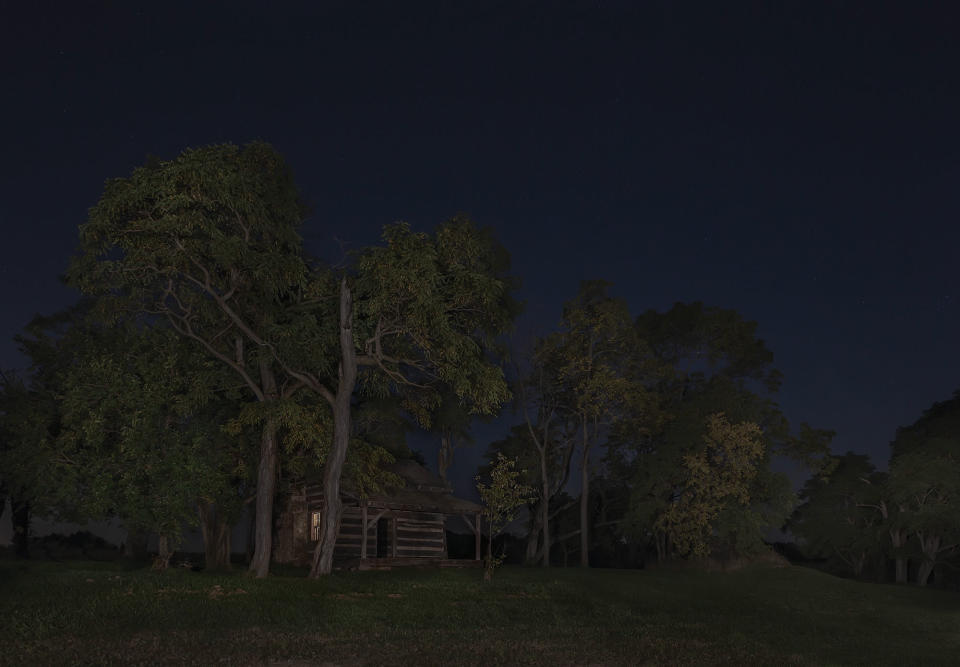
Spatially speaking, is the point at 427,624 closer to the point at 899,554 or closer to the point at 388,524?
the point at 388,524

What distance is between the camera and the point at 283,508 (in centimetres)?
4481

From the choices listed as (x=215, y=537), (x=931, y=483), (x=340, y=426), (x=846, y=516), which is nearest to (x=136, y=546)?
(x=215, y=537)

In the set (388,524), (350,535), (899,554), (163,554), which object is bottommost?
(899,554)

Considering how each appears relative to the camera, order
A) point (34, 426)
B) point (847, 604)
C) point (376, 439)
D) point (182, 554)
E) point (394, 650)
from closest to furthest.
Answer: point (394, 650), point (847, 604), point (34, 426), point (376, 439), point (182, 554)

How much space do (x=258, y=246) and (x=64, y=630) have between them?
60.5ft

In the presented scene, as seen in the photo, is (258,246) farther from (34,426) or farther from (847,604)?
(847,604)

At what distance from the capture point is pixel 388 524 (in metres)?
46.4

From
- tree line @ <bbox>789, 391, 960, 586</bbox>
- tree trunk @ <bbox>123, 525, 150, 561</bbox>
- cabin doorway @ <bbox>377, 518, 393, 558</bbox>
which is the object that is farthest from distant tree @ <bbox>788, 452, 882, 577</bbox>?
tree trunk @ <bbox>123, 525, 150, 561</bbox>

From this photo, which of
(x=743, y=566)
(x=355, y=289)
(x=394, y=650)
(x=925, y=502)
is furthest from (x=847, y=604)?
(x=394, y=650)

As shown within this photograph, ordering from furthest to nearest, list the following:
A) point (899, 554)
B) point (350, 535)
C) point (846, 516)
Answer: point (846, 516), point (899, 554), point (350, 535)

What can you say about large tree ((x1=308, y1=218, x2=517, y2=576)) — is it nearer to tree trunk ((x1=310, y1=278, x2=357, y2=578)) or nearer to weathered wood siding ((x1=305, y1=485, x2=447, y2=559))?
tree trunk ((x1=310, y1=278, x2=357, y2=578))

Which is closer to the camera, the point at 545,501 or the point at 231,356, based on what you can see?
the point at 231,356

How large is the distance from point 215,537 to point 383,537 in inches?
435

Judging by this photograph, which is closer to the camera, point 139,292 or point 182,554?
point 139,292
